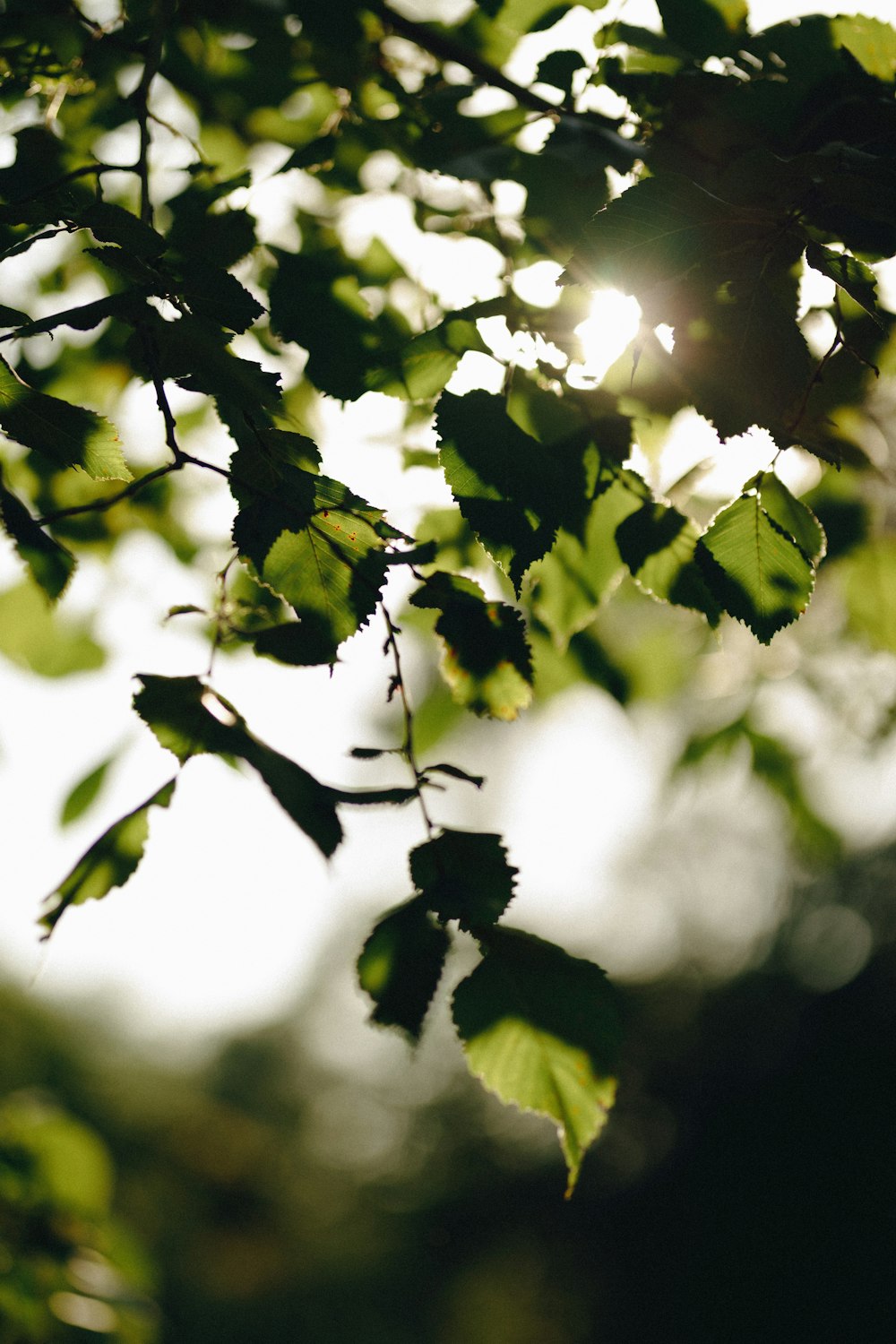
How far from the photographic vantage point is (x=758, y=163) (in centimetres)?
50

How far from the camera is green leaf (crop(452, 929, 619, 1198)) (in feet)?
1.69

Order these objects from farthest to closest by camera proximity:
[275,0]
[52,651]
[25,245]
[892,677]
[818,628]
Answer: [818,628]
[892,677]
[52,651]
[275,0]
[25,245]

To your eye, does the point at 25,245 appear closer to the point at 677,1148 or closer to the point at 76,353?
the point at 76,353

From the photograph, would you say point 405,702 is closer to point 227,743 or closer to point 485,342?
point 227,743

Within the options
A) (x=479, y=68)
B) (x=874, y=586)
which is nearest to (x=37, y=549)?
(x=479, y=68)

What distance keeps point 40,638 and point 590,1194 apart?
1184 cm

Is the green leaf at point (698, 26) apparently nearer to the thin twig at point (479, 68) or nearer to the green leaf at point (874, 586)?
the thin twig at point (479, 68)

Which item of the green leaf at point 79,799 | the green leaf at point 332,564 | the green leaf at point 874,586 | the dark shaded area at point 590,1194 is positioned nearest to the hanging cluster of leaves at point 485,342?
the green leaf at point 332,564

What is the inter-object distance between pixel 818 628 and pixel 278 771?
1334 millimetres

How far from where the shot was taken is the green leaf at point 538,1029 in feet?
1.69

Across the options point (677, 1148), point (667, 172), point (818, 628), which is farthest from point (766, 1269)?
point (667, 172)

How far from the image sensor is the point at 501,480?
51 cm

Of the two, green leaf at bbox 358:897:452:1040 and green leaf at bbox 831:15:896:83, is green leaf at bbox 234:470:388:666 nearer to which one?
green leaf at bbox 358:897:452:1040

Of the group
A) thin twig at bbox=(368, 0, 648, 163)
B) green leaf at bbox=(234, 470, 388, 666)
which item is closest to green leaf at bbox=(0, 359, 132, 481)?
green leaf at bbox=(234, 470, 388, 666)
